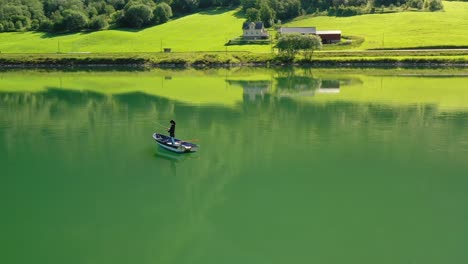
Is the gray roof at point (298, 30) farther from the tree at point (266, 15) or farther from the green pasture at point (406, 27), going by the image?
the tree at point (266, 15)

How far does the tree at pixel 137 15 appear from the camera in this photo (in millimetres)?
117625

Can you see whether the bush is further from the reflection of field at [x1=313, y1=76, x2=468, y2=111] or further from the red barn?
the reflection of field at [x1=313, y1=76, x2=468, y2=111]

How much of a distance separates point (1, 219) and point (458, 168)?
1920 cm

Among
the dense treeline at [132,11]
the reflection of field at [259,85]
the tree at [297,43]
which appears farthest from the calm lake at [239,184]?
the dense treeline at [132,11]

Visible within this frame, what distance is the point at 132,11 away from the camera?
117500 mm

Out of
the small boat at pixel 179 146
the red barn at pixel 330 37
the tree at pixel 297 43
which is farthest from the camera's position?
the red barn at pixel 330 37

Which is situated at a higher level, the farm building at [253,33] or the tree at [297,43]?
the farm building at [253,33]

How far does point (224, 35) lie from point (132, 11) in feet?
87.1

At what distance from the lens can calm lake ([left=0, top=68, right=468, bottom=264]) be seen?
1509 cm

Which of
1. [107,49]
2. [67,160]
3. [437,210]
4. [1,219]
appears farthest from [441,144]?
[107,49]

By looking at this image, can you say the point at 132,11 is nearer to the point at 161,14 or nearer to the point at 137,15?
the point at 137,15

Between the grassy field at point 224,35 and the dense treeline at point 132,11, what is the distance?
163 inches

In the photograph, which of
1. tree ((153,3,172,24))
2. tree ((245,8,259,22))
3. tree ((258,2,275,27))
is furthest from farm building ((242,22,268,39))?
tree ((153,3,172,24))

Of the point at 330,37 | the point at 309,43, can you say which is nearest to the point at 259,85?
the point at 309,43
